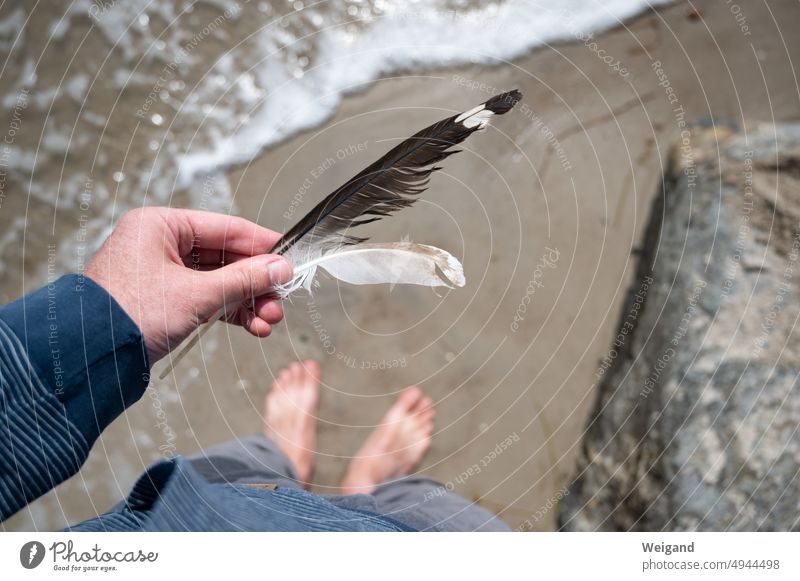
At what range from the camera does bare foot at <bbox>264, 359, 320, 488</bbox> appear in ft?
3.83

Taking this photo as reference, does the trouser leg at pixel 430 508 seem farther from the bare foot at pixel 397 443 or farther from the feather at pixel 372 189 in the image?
the feather at pixel 372 189

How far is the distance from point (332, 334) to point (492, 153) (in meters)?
0.48

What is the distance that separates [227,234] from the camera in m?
0.85

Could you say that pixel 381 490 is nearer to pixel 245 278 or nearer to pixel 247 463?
pixel 247 463

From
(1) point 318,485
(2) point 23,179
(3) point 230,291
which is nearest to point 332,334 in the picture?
(1) point 318,485

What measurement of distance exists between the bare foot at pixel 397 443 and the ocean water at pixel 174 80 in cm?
56

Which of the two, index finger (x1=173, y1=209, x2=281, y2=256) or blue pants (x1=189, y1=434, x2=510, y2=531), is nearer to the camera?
index finger (x1=173, y1=209, x2=281, y2=256)

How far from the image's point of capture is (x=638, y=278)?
3.67 feet

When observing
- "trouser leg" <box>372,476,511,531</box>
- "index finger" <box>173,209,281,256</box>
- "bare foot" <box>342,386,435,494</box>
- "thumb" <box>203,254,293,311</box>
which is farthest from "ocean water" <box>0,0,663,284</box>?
"trouser leg" <box>372,476,511,531</box>

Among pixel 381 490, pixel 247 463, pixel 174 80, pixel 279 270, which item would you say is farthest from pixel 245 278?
pixel 174 80

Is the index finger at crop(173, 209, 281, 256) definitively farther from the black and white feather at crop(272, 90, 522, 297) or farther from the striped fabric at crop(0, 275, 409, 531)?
the striped fabric at crop(0, 275, 409, 531)

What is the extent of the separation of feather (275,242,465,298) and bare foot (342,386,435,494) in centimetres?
33

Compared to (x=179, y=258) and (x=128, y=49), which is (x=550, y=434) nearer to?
(x=179, y=258)

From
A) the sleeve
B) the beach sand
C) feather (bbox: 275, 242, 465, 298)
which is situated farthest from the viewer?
the beach sand
